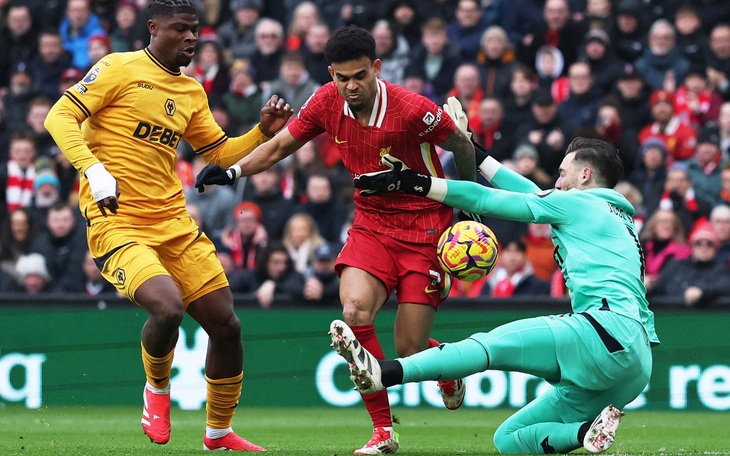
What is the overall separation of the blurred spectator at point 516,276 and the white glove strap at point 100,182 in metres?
6.29

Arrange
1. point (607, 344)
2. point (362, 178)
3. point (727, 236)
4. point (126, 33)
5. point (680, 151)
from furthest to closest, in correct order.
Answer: point (126, 33) < point (680, 151) < point (727, 236) < point (362, 178) < point (607, 344)

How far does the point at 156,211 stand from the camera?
8273 millimetres

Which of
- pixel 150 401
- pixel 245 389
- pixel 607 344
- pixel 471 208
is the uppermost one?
pixel 471 208

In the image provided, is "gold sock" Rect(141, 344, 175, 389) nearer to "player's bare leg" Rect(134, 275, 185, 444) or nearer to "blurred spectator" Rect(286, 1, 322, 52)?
"player's bare leg" Rect(134, 275, 185, 444)

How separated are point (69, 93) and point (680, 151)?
314 inches

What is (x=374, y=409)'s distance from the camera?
819cm

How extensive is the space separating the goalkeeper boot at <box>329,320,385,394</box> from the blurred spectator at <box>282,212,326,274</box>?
22.9 feet

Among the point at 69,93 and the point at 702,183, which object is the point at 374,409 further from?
the point at 702,183

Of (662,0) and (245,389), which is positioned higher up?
(662,0)

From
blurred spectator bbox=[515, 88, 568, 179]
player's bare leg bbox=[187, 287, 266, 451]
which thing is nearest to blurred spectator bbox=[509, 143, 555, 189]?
blurred spectator bbox=[515, 88, 568, 179]

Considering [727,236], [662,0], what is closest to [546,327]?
[727,236]

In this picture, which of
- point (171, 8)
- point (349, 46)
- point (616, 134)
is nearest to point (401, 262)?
point (349, 46)

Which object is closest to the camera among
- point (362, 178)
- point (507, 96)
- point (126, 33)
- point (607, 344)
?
point (607, 344)

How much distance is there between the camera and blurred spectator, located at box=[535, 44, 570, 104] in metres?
14.7
